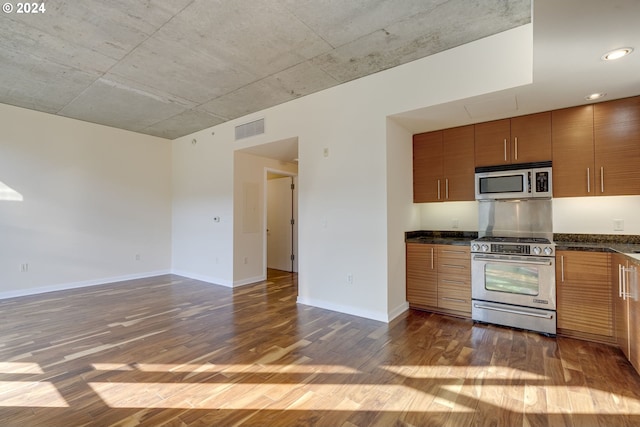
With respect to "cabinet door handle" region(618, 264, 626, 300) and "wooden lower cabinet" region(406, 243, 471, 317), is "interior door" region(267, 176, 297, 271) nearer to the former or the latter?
"wooden lower cabinet" region(406, 243, 471, 317)

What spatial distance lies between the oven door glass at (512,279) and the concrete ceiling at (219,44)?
2425mm

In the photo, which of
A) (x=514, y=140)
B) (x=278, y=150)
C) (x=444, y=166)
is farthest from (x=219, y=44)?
(x=514, y=140)

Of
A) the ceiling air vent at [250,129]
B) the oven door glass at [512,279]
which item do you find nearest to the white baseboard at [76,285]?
the ceiling air vent at [250,129]

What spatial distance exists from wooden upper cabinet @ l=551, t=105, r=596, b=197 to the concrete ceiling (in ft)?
4.20

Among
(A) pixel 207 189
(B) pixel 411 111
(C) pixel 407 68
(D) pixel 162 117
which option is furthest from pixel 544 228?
(D) pixel 162 117

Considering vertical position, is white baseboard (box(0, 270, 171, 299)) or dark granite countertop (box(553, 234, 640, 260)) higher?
dark granite countertop (box(553, 234, 640, 260))

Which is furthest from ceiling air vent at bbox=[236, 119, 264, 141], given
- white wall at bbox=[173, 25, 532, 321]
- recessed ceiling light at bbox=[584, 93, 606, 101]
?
recessed ceiling light at bbox=[584, 93, 606, 101]

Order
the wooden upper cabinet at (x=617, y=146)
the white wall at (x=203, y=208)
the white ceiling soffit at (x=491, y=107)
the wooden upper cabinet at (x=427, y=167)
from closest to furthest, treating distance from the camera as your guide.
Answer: the wooden upper cabinet at (x=617, y=146), the white ceiling soffit at (x=491, y=107), the wooden upper cabinet at (x=427, y=167), the white wall at (x=203, y=208)

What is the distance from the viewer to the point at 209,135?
580 cm

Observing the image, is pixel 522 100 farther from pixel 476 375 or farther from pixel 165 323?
pixel 165 323

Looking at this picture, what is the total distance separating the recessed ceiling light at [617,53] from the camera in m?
2.04

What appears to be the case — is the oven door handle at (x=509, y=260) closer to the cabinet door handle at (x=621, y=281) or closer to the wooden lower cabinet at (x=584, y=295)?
the wooden lower cabinet at (x=584, y=295)

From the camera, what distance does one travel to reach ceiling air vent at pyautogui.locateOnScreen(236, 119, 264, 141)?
483cm

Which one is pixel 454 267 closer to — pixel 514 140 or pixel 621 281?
pixel 621 281
